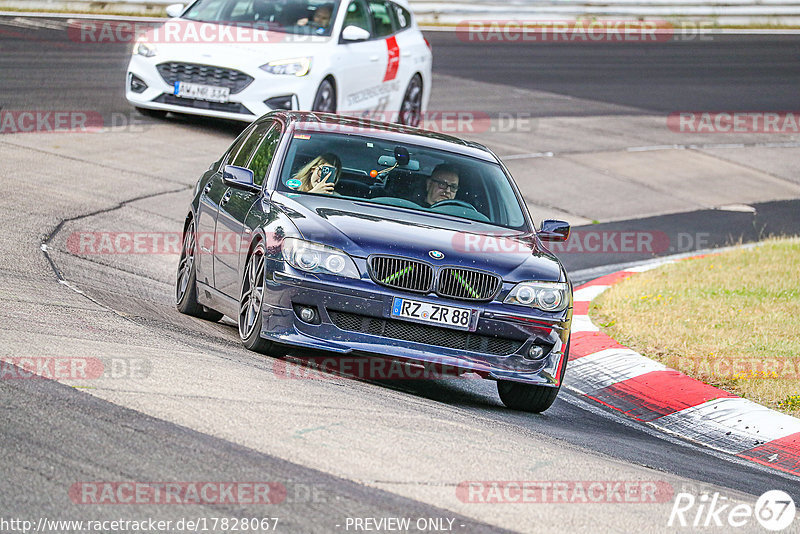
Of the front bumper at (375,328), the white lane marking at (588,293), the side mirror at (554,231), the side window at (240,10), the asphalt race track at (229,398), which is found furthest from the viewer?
the side window at (240,10)

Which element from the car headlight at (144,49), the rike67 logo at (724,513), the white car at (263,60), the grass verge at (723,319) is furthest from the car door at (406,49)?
the rike67 logo at (724,513)

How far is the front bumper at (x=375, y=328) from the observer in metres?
7.38

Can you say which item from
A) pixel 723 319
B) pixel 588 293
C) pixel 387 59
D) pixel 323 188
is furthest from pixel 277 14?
pixel 323 188

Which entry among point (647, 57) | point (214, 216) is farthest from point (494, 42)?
point (214, 216)

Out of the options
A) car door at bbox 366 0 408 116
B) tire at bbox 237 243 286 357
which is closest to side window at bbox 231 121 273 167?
tire at bbox 237 243 286 357

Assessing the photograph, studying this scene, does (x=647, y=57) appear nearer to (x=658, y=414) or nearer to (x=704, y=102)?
(x=704, y=102)

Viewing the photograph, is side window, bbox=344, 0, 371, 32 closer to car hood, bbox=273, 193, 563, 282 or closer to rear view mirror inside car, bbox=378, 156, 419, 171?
rear view mirror inside car, bbox=378, 156, 419, 171

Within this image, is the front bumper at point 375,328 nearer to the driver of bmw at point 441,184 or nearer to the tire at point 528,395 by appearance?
the tire at point 528,395

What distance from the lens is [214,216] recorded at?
9078 millimetres

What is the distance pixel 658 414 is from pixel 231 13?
10.0m

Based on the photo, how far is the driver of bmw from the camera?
341 inches

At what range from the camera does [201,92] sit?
1606cm

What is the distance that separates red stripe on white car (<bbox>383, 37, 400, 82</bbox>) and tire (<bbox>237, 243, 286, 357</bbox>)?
10.0 meters

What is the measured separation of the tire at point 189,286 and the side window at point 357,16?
784 cm
